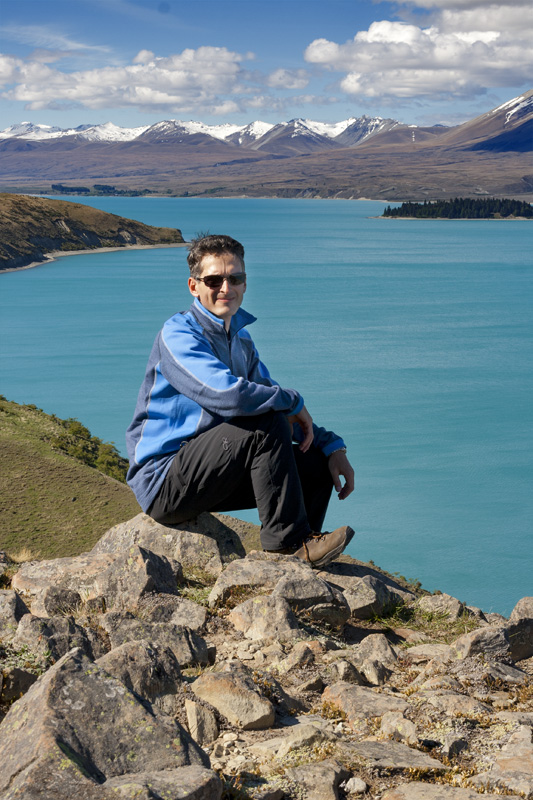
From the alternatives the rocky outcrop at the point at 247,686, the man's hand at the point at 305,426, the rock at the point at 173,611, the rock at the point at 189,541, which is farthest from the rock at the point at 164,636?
the man's hand at the point at 305,426

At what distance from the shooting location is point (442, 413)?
127ft

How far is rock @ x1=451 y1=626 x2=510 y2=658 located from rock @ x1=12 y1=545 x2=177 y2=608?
1.55m

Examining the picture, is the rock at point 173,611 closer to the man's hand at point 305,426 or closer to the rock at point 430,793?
the man's hand at point 305,426

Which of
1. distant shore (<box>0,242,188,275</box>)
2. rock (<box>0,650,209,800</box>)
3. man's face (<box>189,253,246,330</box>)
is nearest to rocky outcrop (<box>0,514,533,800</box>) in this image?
A: rock (<box>0,650,209,800</box>)

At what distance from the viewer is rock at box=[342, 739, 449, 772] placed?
2.58 metres

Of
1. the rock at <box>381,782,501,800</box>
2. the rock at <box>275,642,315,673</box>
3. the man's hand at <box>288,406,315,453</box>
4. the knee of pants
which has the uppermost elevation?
the knee of pants

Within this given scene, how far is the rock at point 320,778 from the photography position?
2379 millimetres

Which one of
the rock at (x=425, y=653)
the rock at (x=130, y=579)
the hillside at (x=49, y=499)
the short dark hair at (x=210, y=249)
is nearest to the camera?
the rock at (x=425, y=653)

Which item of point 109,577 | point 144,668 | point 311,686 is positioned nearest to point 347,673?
point 311,686

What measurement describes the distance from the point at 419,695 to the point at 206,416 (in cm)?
197

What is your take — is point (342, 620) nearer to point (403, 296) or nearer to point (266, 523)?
point (266, 523)

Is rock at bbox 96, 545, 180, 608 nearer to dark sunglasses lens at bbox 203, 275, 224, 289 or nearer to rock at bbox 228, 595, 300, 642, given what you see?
rock at bbox 228, 595, 300, 642

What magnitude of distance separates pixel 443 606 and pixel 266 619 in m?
1.46

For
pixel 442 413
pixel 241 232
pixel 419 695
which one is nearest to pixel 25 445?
pixel 419 695
